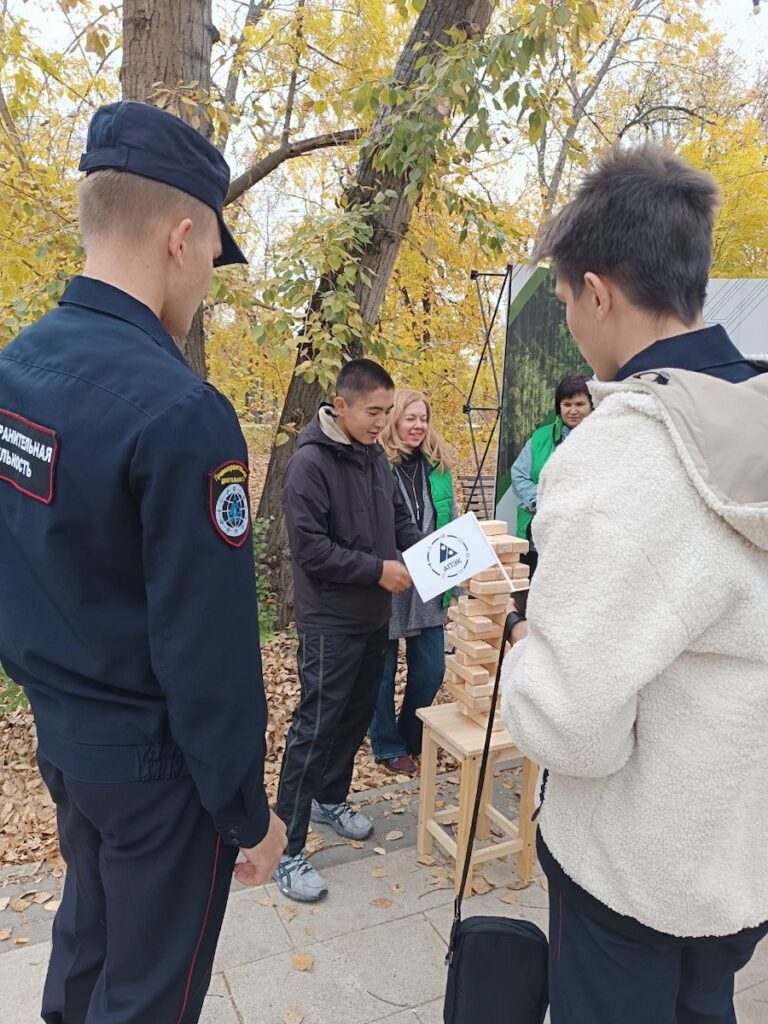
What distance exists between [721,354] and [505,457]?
453cm

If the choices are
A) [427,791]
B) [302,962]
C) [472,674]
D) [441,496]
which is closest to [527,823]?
[427,791]

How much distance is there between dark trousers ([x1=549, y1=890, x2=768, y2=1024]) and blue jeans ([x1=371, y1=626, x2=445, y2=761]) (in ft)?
8.25

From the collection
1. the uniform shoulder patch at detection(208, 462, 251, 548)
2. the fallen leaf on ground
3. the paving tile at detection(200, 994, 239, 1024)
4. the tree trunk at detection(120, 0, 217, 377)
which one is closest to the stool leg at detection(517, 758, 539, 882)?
the fallen leaf on ground

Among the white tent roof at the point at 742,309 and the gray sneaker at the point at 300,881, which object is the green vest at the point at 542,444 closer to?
the white tent roof at the point at 742,309

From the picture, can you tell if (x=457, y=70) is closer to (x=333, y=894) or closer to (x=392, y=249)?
(x=392, y=249)

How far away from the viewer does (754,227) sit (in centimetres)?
1123

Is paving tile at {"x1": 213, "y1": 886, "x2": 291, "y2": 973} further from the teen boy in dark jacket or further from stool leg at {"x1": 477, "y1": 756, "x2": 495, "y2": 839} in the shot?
stool leg at {"x1": 477, "y1": 756, "x2": 495, "y2": 839}

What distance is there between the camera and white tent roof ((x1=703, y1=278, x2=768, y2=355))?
19.3 ft

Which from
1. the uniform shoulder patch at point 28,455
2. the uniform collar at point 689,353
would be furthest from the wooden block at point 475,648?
the uniform shoulder patch at point 28,455

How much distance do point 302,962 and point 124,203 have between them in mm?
2536

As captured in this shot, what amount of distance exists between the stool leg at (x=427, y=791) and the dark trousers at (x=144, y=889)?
163cm

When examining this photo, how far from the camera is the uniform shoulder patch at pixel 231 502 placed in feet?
4.38

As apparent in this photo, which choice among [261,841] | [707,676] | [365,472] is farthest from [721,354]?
[365,472]

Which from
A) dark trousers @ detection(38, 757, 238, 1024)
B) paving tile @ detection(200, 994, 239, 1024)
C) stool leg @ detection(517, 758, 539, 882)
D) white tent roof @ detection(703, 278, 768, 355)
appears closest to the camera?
dark trousers @ detection(38, 757, 238, 1024)
